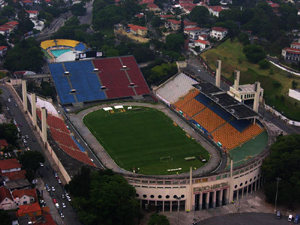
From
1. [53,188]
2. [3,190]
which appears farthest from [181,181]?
[3,190]

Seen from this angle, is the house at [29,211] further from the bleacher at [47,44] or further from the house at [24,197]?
the bleacher at [47,44]

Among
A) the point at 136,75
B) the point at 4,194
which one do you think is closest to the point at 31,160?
the point at 4,194

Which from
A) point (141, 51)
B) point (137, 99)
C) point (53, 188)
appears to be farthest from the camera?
point (141, 51)

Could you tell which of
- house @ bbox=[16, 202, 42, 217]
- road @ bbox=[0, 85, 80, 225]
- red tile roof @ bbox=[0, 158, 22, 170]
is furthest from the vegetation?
red tile roof @ bbox=[0, 158, 22, 170]

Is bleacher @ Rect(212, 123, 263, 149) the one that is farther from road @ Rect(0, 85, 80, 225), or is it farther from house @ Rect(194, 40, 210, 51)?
house @ Rect(194, 40, 210, 51)

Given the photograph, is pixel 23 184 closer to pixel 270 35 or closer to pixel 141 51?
pixel 141 51

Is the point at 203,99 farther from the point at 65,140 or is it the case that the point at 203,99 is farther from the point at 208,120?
the point at 65,140
